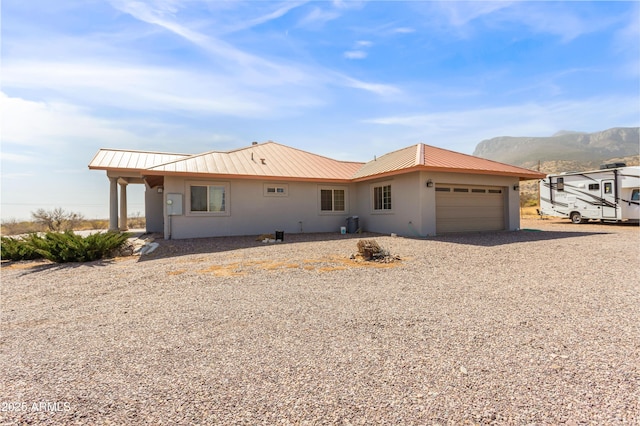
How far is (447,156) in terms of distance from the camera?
13.8 metres

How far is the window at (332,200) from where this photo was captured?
1518cm

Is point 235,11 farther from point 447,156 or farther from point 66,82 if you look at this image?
point 447,156

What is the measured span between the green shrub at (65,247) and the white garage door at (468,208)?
38.1 ft

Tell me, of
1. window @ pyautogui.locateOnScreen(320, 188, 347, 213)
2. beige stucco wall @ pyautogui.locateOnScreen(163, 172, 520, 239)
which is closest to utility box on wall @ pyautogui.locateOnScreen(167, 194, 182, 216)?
beige stucco wall @ pyautogui.locateOnScreen(163, 172, 520, 239)

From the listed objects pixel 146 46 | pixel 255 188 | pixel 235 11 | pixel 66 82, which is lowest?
pixel 255 188

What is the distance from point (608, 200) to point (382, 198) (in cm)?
1254

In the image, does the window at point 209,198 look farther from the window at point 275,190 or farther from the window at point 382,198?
the window at point 382,198

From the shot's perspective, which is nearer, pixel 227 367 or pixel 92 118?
pixel 227 367

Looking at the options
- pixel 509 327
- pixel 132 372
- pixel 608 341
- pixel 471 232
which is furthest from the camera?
pixel 471 232

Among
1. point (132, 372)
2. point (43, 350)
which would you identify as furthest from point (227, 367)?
point (43, 350)

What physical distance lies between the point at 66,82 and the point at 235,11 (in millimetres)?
4768

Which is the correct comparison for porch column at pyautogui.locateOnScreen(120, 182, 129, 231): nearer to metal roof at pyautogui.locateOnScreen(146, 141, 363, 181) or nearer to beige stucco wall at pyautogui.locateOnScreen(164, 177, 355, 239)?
metal roof at pyautogui.locateOnScreen(146, 141, 363, 181)

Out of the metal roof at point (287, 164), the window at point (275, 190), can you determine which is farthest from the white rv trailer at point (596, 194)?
the window at point (275, 190)

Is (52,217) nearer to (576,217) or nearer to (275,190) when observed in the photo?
(275,190)
